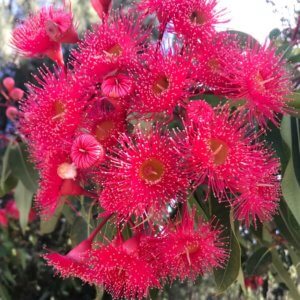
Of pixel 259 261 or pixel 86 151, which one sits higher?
pixel 86 151

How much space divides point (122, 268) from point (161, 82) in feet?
0.79

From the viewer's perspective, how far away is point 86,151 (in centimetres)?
64

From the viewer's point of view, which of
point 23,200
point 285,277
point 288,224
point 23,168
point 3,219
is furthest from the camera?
point 3,219

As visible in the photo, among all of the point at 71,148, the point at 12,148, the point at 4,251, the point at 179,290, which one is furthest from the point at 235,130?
the point at 4,251

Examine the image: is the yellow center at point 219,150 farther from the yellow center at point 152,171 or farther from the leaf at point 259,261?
the leaf at point 259,261

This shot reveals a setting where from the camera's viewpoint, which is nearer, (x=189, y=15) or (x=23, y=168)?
(x=189, y=15)

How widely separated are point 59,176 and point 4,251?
1.54m

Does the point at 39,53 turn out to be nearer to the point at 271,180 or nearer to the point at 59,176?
the point at 59,176

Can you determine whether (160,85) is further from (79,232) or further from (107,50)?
(79,232)

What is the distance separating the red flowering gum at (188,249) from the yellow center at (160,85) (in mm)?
159

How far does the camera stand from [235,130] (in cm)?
65

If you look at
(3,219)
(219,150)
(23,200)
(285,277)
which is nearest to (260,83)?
(219,150)

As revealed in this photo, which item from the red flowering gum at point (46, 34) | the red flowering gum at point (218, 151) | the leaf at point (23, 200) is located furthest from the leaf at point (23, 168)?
the red flowering gum at point (218, 151)

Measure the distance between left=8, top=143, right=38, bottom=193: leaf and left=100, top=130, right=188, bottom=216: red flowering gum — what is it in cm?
69
